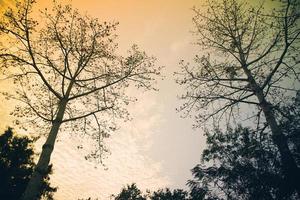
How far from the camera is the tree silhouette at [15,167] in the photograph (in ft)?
68.0

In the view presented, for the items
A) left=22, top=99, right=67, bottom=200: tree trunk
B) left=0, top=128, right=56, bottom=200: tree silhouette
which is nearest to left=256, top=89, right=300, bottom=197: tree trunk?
left=22, top=99, right=67, bottom=200: tree trunk

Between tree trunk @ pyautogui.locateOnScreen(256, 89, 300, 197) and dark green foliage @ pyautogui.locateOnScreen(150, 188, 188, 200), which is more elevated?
dark green foliage @ pyautogui.locateOnScreen(150, 188, 188, 200)

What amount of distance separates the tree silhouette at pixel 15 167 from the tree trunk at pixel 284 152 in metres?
18.9

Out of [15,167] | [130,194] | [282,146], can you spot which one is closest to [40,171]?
[282,146]

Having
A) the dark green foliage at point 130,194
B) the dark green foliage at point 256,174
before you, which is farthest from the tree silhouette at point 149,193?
the dark green foliage at point 256,174

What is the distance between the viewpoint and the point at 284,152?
9125 mm

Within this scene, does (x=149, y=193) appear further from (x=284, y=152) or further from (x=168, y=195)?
(x=284, y=152)

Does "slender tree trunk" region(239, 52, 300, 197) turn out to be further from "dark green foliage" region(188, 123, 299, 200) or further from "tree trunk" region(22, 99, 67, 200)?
"tree trunk" region(22, 99, 67, 200)

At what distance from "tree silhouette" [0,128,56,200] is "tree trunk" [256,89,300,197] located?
62.2ft

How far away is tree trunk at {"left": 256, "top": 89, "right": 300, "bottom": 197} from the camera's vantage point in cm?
877

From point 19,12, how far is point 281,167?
462 inches

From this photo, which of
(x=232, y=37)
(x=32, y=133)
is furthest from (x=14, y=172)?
(x=232, y=37)

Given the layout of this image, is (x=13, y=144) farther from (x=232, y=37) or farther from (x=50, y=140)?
(x=232, y=37)

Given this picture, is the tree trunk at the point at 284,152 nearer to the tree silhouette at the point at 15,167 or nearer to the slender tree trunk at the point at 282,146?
the slender tree trunk at the point at 282,146
